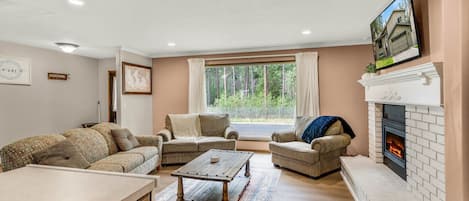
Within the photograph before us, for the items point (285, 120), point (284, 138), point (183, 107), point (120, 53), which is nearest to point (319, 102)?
point (285, 120)

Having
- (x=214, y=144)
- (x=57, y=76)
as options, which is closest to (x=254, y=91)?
(x=214, y=144)

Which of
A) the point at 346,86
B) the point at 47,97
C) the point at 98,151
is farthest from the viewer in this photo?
the point at 47,97

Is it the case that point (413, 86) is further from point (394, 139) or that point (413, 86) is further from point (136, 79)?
point (136, 79)

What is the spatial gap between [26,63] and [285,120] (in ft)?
16.8

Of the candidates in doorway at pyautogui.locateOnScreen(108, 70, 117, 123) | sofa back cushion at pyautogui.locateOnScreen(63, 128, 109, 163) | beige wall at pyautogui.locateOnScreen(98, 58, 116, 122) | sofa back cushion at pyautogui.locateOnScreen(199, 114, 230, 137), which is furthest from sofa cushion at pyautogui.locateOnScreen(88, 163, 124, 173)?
beige wall at pyautogui.locateOnScreen(98, 58, 116, 122)

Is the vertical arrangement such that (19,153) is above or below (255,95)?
below

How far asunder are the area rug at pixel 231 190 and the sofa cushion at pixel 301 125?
96cm

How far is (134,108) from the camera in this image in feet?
17.3

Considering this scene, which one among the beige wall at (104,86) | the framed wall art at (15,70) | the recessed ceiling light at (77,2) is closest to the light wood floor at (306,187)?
the recessed ceiling light at (77,2)

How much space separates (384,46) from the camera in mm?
2729

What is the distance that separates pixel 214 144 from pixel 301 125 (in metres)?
1.56

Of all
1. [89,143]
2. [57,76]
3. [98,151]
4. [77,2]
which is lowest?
[98,151]

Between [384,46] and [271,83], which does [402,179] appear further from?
[271,83]

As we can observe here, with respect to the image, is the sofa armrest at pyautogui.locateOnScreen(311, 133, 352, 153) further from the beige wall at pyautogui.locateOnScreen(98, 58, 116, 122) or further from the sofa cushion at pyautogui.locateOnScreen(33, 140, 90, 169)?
the beige wall at pyautogui.locateOnScreen(98, 58, 116, 122)
